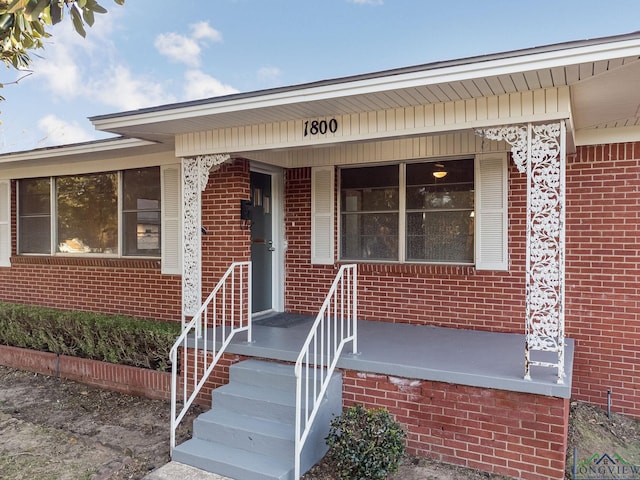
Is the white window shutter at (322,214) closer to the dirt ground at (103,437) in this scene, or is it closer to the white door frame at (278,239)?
the white door frame at (278,239)

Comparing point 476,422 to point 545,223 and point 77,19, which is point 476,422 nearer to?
point 545,223

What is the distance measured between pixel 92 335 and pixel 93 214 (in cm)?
213

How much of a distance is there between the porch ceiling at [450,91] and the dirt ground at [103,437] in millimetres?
2755

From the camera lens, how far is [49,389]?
17.4 ft

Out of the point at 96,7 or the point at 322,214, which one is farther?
the point at 322,214

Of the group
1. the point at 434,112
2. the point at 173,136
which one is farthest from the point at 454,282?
the point at 173,136

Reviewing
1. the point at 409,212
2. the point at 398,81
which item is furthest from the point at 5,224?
the point at 398,81

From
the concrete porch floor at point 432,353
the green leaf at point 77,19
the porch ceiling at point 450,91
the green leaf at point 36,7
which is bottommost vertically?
the concrete porch floor at point 432,353

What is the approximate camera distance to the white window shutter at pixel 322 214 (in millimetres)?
5777

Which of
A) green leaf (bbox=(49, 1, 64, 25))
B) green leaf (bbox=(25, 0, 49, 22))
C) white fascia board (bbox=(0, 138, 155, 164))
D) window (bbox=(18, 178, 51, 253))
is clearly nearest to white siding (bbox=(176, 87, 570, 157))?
white fascia board (bbox=(0, 138, 155, 164))

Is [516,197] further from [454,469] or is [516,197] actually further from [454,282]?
[454,469]

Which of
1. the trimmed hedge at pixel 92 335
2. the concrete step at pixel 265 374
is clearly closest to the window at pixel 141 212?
the trimmed hedge at pixel 92 335

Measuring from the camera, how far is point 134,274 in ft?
20.9

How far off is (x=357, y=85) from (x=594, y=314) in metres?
3.25
